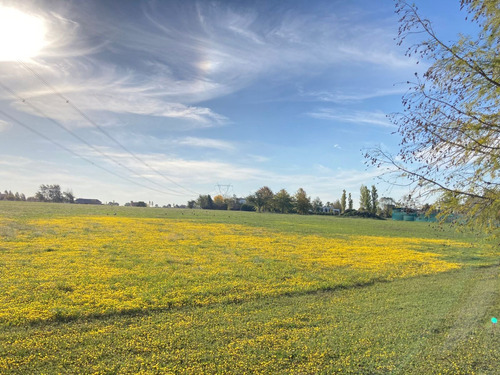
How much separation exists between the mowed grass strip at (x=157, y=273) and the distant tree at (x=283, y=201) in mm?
109176

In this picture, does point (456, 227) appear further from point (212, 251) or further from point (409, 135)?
point (212, 251)

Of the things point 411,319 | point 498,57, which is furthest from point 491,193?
point 411,319

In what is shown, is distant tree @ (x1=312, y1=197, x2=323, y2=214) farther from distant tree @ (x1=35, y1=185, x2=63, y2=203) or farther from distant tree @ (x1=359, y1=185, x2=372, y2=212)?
distant tree @ (x1=35, y1=185, x2=63, y2=203)

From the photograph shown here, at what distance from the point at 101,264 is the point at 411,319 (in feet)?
38.5

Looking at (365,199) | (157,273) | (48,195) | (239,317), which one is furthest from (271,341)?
(48,195)

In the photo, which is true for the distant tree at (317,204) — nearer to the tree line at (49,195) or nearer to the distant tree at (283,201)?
the distant tree at (283,201)

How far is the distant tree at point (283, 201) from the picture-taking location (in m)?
130

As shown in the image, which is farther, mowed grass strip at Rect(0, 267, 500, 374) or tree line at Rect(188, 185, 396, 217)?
tree line at Rect(188, 185, 396, 217)

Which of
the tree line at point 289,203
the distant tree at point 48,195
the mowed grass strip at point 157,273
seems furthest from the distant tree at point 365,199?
the distant tree at point 48,195

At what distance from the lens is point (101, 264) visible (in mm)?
13469

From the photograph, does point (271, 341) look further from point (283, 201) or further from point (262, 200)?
point (262, 200)

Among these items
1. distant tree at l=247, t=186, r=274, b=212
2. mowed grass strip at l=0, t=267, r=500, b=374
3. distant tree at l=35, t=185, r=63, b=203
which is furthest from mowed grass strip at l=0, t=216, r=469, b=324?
distant tree at l=35, t=185, r=63, b=203

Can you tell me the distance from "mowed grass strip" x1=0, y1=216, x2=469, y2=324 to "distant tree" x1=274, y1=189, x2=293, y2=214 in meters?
109

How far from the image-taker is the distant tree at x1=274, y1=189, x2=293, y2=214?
130 metres
